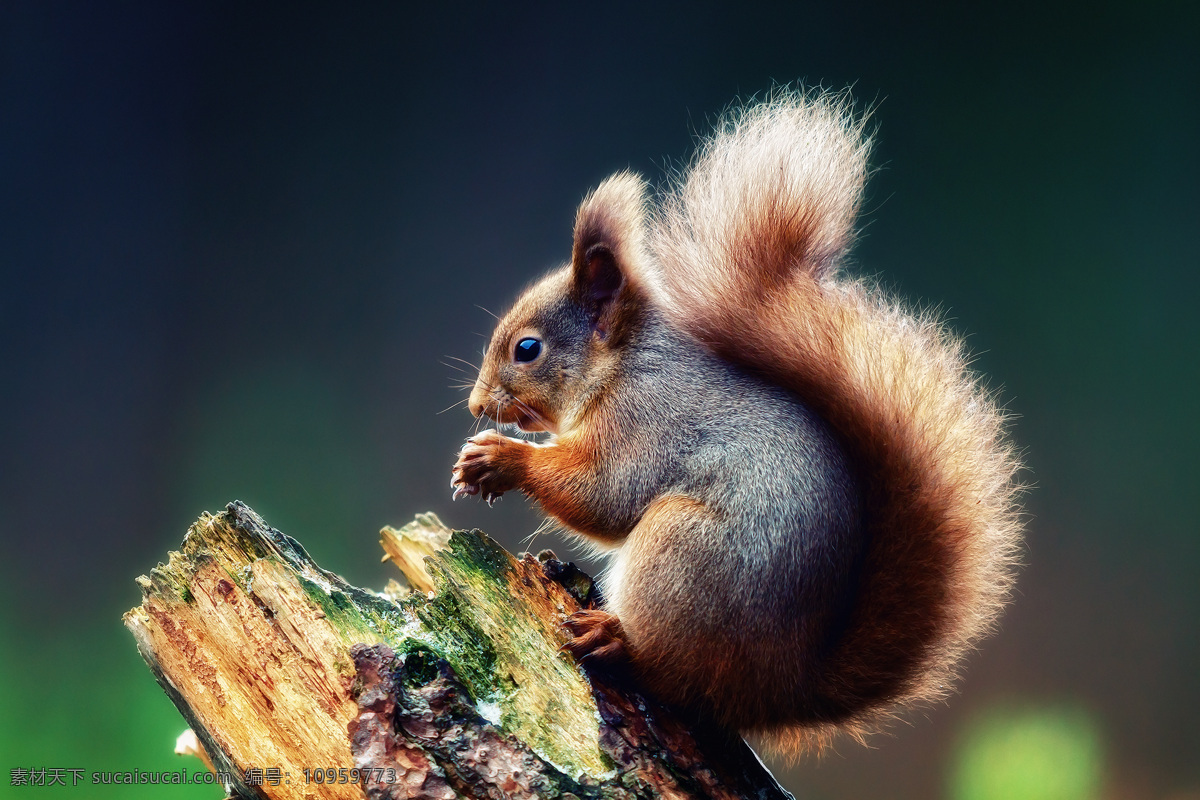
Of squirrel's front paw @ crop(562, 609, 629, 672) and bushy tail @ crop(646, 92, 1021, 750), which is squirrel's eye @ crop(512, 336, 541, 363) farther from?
squirrel's front paw @ crop(562, 609, 629, 672)

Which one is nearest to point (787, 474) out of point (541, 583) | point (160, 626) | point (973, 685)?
point (541, 583)

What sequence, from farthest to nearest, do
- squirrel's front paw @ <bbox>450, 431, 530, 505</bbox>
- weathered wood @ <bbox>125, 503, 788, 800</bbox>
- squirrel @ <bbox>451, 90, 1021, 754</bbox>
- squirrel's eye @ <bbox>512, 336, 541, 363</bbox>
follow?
squirrel's eye @ <bbox>512, 336, 541, 363</bbox> → squirrel's front paw @ <bbox>450, 431, 530, 505</bbox> → squirrel @ <bbox>451, 90, 1021, 754</bbox> → weathered wood @ <bbox>125, 503, 788, 800</bbox>

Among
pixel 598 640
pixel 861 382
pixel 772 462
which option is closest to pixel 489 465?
pixel 598 640

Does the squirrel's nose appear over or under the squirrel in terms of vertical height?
over

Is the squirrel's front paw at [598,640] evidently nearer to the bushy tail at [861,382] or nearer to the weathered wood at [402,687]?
the weathered wood at [402,687]

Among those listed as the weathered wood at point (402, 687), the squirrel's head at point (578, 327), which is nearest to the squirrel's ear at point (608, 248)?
the squirrel's head at point (578, 327)

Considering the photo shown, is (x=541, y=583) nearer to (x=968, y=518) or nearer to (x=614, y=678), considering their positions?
(x=614, y=678)

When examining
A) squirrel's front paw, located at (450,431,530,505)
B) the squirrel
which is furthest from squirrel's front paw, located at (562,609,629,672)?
squirrel's front paw, located at (450,431,530,505)
